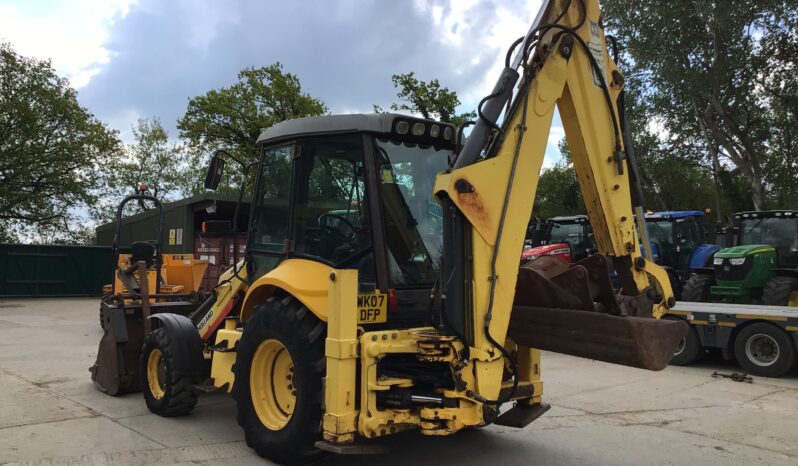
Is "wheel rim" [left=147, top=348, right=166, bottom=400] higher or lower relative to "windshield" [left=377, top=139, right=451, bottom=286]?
lower

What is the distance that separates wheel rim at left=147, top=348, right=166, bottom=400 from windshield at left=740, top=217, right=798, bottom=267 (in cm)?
1171

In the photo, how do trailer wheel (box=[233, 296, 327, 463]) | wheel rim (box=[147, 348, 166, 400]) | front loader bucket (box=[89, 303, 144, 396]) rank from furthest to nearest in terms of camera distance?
front loader bucket (box=[89, 303, 144, 396])
wheel rim (box=[147, 348, 166, 400])
trailer wheel (box=[233, 296, 327, 463])

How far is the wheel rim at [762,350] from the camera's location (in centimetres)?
873

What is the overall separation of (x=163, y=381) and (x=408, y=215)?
3.23 m

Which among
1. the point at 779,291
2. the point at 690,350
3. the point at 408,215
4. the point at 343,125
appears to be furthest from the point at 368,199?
the point at 779,291

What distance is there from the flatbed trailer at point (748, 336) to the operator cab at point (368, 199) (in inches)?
198

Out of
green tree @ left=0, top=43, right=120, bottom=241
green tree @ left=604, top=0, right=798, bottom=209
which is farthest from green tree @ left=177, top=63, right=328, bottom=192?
green tree @ left=604, top=0, right=798, bottom=209

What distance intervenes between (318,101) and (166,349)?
1084 inches

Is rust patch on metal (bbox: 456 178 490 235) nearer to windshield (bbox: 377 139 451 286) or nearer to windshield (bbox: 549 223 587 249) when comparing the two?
windshield (bbox: 377 139 451 286)

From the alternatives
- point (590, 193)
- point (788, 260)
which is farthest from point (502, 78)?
point (788, 260)

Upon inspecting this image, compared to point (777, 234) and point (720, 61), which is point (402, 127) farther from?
point (720, 61)

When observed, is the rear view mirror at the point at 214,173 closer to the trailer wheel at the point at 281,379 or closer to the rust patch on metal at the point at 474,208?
the trailer wheel at the point at 281,379

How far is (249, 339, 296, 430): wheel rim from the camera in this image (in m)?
4.57

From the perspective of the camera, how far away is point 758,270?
11289mm
